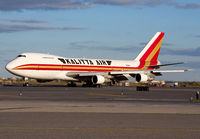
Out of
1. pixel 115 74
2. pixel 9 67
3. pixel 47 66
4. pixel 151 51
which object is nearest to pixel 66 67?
pixel 47 66

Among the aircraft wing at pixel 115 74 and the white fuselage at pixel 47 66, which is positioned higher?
the white fuselage at pixel 47 66

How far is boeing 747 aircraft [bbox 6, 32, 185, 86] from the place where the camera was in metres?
64.2

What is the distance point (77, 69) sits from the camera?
70.0m

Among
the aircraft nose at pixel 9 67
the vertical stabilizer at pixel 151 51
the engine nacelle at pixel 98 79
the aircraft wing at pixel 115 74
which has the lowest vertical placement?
the engine nacelle at pixel 98 79

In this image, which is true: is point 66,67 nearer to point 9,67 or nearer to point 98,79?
point 98,79

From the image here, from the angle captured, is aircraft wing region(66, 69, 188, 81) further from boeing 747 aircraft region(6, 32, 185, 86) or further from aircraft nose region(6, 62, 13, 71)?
aircraft nose region(6, 62, 13, 71)

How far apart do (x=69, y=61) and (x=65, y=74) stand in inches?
105

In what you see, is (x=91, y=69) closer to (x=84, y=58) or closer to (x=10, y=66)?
(x=84, y=58)

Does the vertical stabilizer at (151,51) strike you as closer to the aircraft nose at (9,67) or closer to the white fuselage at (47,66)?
the white fuselage at (47,66)

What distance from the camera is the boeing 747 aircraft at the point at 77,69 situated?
64.2 m

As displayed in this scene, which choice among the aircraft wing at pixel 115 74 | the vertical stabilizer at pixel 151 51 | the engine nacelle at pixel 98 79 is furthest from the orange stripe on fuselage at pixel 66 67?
the vertical stabilizer at pixel 151 51
